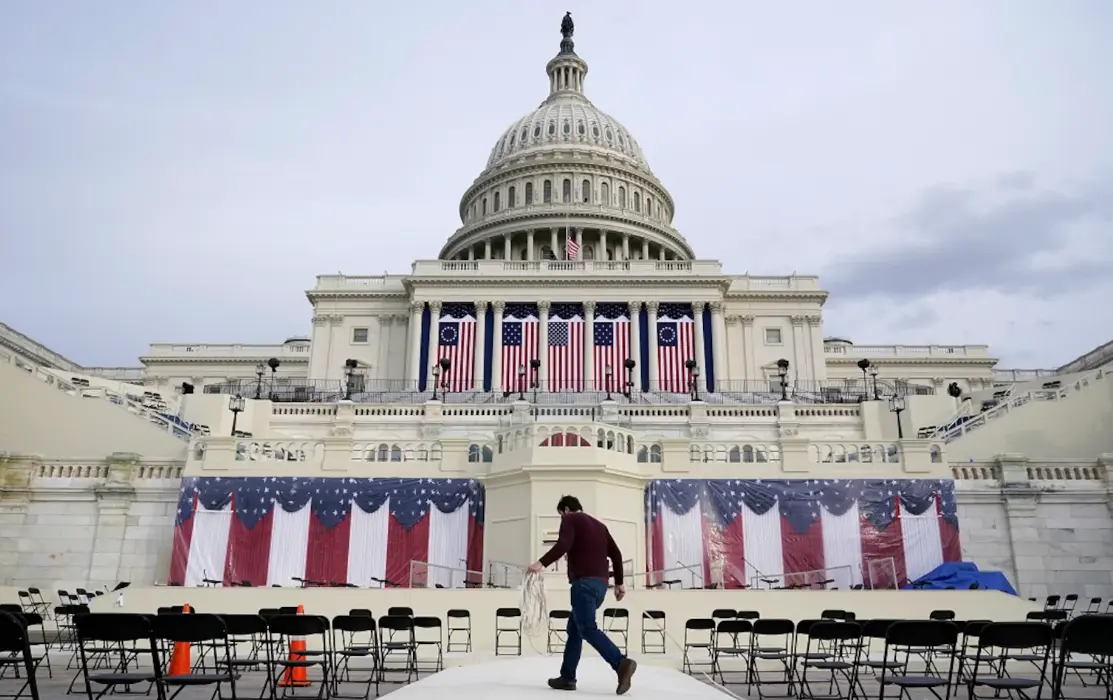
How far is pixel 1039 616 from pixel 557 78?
104678 mm

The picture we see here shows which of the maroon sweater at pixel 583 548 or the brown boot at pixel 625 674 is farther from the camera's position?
the maroon sweater at pixel 583 548

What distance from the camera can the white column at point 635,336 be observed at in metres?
60.9

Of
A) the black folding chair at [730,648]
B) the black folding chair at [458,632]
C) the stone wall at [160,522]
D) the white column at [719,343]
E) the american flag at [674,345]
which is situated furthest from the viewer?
the white column at [719,343]

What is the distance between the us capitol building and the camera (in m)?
26.8

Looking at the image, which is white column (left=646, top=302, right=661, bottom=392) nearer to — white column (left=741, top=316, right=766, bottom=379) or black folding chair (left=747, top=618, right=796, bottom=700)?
white column (left=741, top=316, right=766, bottom=379)

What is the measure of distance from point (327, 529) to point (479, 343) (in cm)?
3587

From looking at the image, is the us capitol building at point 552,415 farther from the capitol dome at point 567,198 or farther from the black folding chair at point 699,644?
the black folding chair at point 699,644

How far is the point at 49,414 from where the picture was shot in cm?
3588

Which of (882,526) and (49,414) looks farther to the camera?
(49,414)

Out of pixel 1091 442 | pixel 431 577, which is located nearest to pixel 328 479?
pixel 431 577

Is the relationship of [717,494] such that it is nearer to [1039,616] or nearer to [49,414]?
[1039,616]

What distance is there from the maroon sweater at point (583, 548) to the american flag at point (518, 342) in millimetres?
49608

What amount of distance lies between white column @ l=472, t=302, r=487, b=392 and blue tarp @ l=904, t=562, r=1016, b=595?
37390mm

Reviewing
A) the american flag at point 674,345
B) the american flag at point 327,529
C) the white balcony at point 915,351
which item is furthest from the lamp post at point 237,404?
the white balcony at point 915,351
